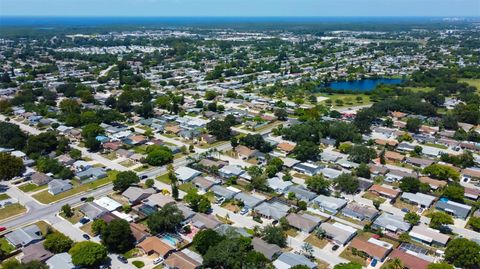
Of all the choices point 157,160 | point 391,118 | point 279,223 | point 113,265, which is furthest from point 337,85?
point 113,265

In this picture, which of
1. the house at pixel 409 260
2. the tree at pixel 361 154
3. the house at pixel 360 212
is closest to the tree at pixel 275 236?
the house at pixel 360 212

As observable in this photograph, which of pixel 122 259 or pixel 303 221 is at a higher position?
pixel 303 221

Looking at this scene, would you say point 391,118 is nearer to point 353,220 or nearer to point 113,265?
point 353,220

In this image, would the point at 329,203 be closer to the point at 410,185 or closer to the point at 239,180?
the point at 410,185

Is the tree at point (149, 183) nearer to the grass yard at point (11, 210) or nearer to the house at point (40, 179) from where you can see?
the house at point (40, 179)

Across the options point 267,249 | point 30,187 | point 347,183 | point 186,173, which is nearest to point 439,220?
point 347,183
